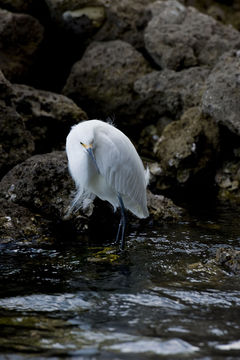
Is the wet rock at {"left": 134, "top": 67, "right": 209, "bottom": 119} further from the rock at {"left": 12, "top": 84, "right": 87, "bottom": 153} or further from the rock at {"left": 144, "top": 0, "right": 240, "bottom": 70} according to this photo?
the rock at {"left": 12, "top": 84, "right": 87, "bottom": 153}

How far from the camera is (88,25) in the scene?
9.73 metres

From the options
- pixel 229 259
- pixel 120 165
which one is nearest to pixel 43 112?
pixel 120 165

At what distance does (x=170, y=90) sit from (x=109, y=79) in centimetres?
123

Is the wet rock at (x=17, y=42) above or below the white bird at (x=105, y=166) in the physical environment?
above

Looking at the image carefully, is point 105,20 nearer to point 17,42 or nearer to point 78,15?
point 78,15

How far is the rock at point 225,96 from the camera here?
6.82 metres

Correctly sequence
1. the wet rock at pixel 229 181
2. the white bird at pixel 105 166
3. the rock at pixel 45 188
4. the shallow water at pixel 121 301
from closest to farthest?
1. the shallow water at pixel 121 301
2. the white bird at pixel 105 166
3. the rock at pixel 45 188
4. the wet rock at pixel 229 181

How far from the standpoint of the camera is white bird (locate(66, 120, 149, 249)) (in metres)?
4.43

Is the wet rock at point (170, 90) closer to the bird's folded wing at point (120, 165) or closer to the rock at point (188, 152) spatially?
the rock at point (188, 152)

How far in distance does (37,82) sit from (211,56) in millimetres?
3528

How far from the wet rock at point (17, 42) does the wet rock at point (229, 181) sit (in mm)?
4203


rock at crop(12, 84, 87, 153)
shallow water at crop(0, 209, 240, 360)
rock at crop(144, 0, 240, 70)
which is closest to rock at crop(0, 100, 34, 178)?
rock at crop(12, 84, 87, 153)

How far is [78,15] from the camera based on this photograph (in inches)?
376

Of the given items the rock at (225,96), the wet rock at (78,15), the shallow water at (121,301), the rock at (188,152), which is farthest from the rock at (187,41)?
the shallow water at (121,301)
